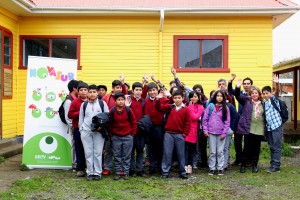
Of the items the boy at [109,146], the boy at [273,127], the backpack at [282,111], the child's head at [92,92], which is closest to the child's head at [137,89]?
the boy at [109,146]

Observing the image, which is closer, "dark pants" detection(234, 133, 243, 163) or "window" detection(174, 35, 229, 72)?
"dark pants" detection(234, 133, 243, 163)

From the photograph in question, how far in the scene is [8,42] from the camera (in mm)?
10414

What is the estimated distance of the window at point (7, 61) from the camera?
394 inches

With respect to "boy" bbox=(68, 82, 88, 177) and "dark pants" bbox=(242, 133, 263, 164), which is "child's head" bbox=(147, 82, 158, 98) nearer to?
"boy" bbox=(68, 82, 88, 177)

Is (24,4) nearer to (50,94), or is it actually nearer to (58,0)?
(58,0)

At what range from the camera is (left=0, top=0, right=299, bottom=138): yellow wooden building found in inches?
425

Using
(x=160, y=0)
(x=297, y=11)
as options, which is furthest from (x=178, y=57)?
(x=297, y=11)

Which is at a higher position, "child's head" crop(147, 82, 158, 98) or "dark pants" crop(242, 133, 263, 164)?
"child's head" crop(147, 82, 158, 98)

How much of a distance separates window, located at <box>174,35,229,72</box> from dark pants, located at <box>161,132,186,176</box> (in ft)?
14.3

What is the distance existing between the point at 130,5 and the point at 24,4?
9.16 feet

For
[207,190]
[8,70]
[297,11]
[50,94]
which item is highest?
[297,11]

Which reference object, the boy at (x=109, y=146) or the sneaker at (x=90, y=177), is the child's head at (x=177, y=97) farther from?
the sneaker at (x=90, y=177)

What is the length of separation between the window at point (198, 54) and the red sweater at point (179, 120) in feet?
13.9

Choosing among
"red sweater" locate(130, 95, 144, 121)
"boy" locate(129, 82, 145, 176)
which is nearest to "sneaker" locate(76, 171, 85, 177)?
"boy" locate(129, 82, 145, 176)
